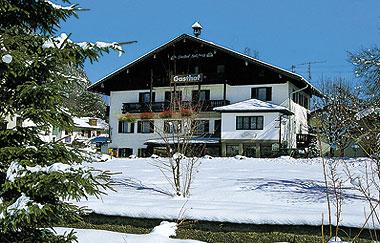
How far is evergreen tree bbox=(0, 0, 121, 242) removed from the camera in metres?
4.38

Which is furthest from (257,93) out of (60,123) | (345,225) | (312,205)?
(60,123)

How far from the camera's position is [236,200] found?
1299 cm

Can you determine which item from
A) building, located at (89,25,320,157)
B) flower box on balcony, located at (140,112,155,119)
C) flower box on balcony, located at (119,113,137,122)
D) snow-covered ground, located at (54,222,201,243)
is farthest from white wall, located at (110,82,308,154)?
snow-covered ground, located at (54,222,201,243)

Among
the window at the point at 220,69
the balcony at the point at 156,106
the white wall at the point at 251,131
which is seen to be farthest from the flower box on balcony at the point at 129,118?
the white wall at the point at 251,131

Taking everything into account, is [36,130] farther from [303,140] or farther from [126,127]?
[126,127]

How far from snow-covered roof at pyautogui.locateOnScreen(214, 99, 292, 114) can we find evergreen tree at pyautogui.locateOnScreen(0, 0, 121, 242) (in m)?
31.0

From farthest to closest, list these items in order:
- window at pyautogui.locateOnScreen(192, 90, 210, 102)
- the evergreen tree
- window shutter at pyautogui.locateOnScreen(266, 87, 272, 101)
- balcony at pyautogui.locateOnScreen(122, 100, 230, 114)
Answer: window at pyautogui.locateOnScreen(192, 90, 210, 102) < balcony at pyautogui.locateOnScreen(122, 100, 230, 114) < window shutter at pyautogui.locateOnScreen(266, 87, 272, 101) < the evergreen tree

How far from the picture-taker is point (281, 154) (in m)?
33.8

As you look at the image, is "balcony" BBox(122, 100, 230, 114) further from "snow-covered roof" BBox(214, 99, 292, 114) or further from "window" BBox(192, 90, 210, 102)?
"snow-covered roof" BBox(214, 99, 292, 114)

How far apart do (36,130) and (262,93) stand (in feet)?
111

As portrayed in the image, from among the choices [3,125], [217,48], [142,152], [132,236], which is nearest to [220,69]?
[217,48]

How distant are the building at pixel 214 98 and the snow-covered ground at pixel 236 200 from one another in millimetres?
16796

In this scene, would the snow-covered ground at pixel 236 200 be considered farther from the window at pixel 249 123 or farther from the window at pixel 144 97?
the window at pixel 144 97

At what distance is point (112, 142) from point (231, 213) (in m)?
33.8
